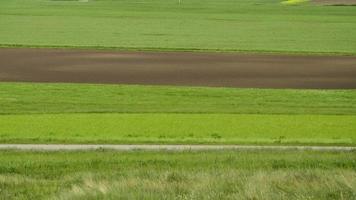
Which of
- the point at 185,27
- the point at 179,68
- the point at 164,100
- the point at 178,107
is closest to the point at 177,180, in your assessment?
the point at 178,107

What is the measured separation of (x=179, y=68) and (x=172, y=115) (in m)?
14.0

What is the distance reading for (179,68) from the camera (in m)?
40.6

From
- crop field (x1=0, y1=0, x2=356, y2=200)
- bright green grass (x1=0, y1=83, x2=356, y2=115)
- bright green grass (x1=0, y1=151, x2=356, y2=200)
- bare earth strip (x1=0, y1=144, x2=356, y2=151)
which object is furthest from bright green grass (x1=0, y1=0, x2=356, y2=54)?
bright green grass (x1=0, y1=151, x2=356, y2=200)

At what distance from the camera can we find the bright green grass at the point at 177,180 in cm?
936

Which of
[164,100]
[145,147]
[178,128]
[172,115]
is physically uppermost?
[164,100]

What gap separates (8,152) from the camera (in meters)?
18.3

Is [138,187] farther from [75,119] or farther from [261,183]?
[75,119]

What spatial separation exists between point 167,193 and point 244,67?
106 feet

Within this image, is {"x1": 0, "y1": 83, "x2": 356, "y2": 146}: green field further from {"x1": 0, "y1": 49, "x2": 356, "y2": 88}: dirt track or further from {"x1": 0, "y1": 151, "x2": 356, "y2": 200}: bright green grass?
{"x1": 0, "y1": 151, "x2": 356, "y2": 200}: bright green grass

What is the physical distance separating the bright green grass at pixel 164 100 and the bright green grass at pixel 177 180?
42.6 ft

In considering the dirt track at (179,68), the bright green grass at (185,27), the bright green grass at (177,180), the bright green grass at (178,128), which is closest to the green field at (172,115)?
the bright green grass at (178,128)

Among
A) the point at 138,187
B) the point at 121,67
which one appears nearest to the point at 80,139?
the point at 138,187

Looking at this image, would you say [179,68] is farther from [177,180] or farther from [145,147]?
[177,180]

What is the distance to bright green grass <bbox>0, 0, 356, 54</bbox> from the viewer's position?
176 ft
